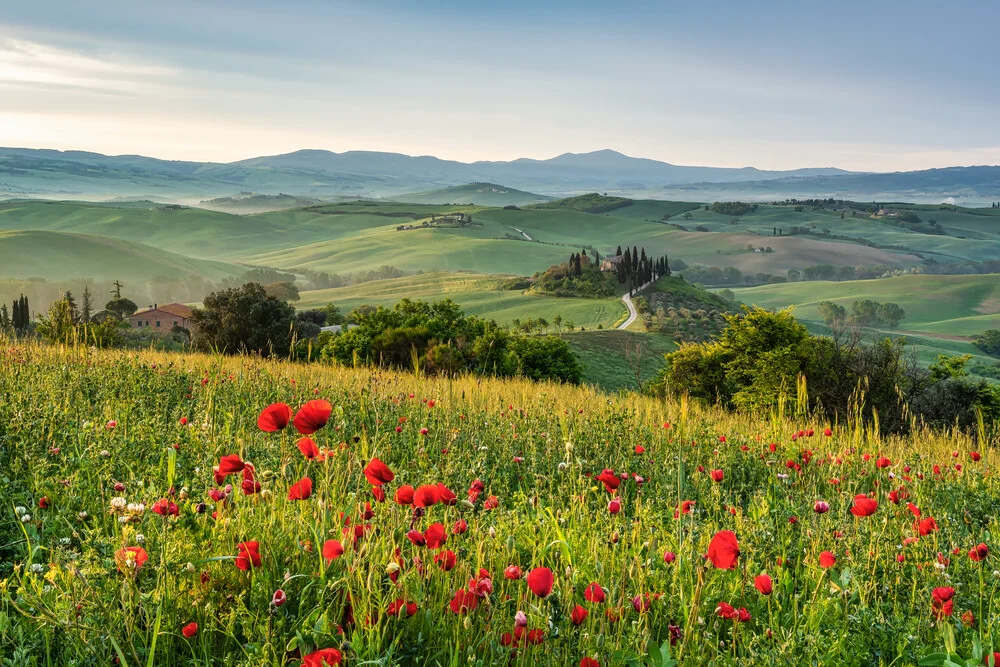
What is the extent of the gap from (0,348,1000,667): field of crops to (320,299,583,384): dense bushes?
15.4 meters

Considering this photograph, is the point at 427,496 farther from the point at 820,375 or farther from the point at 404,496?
the point at 820,375

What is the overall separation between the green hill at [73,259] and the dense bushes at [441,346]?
172m

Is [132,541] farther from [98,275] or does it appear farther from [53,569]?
[98,275]

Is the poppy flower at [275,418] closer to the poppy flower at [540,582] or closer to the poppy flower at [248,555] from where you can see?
the poppy flower at [248,555]

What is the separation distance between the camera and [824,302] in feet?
520

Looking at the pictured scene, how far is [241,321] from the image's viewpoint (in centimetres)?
4100

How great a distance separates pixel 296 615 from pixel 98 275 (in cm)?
20858

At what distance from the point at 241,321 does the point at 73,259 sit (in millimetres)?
176862

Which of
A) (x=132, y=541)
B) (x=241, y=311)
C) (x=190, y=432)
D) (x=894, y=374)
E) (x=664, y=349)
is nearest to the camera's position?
(x=132, y=541)

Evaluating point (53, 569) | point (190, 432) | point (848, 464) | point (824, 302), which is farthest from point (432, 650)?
point (824, 302)

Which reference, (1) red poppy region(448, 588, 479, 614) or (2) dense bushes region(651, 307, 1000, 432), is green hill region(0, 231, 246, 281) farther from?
(1) red poppy region(448, 588, 479, 614)

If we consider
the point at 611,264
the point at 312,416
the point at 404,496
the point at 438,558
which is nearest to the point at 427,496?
the point at 404,496

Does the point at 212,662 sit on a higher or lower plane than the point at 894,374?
higher

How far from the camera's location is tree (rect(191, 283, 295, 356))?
39938mm
